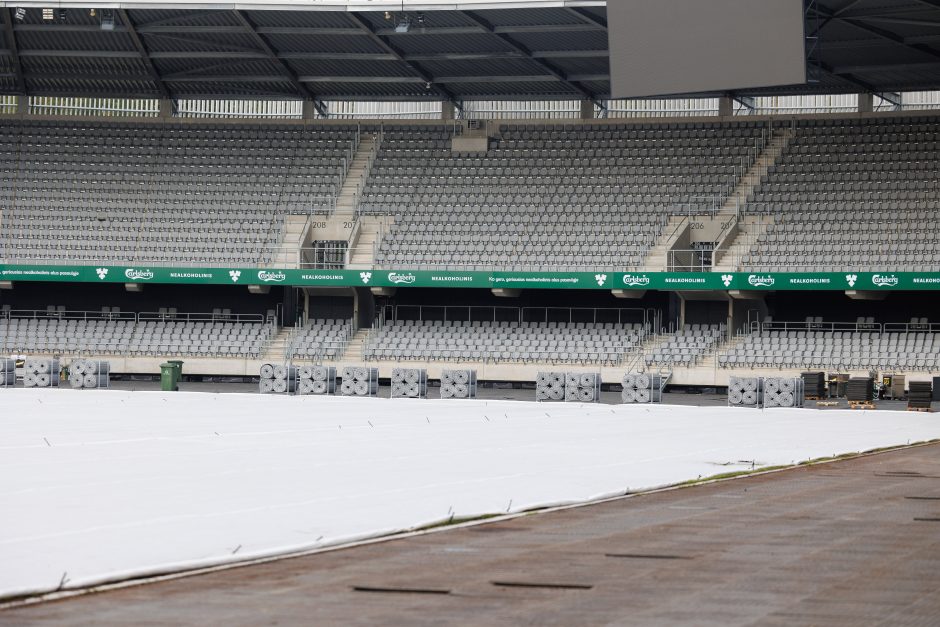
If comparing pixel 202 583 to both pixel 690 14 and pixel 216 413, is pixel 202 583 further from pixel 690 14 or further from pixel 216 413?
pixel 690 14

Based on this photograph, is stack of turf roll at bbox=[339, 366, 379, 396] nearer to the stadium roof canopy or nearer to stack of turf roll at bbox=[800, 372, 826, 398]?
the stadium roof canopy

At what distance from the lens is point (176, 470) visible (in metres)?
17.7

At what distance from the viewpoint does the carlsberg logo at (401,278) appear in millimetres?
50688

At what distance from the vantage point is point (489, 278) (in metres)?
50.3

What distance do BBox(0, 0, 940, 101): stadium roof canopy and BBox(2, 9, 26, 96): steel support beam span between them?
0.07 meters

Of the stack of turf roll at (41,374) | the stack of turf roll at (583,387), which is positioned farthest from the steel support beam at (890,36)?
the stack of turf roll at (41,374)

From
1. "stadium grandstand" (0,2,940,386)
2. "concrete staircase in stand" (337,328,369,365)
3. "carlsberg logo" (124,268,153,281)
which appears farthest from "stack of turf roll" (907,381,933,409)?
"carlsberg logo" (124,268,153,281)

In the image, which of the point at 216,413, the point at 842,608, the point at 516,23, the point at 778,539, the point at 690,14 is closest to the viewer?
the point at 842,608

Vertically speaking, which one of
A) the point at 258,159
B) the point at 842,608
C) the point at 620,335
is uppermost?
the point at 258,159

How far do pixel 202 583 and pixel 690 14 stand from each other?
3042cm

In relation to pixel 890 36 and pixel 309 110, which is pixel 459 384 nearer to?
pixel 890 36

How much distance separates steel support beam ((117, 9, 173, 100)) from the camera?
4969 cm

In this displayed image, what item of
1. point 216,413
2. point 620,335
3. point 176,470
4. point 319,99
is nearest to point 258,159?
point 319,99

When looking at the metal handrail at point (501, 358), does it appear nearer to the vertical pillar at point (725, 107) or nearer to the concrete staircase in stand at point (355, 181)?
the concrete staircase in stand at point (355, 181)
